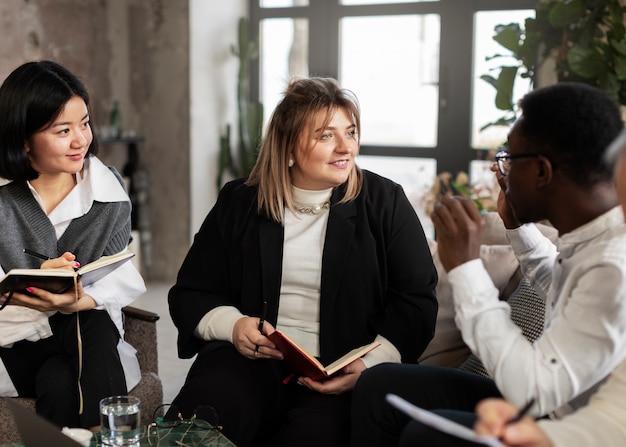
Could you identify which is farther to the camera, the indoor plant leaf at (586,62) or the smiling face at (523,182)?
the indoor plant leaf at (586,62)

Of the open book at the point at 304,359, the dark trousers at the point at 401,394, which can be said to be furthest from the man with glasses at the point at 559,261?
the open book at the point at 304,359

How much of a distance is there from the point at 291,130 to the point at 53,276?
774 mm

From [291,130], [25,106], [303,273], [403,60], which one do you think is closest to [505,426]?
[303,273]

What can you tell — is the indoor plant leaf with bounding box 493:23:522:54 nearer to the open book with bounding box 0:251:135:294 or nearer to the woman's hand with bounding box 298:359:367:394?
the woman's hand with bounding box 298:359:367:394

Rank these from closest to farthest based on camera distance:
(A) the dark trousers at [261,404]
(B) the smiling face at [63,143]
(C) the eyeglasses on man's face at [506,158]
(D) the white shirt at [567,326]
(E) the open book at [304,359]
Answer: (D) the white shirt at [567,326] → (C) the eyeglasses on man's face at [506,158] → (E) the open book at [304,359] → (A) the dark trousers at [261,404] → (B) the smiling face at [63,143]

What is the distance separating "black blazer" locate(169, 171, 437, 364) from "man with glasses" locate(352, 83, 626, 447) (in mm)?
578

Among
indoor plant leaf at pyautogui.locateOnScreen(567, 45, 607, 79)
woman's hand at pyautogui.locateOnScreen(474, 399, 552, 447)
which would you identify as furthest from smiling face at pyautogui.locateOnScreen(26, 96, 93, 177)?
indoor plant leaf at pyautogui.locateOnScreen(567, 45, 607, 79)

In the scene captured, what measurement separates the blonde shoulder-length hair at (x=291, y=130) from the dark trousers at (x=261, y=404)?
45 centimetres

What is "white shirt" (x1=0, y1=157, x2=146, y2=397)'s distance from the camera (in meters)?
2.19

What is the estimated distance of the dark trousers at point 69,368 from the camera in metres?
2.12

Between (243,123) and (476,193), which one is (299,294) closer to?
(476,193)

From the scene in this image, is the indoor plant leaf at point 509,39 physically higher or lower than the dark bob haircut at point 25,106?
higher

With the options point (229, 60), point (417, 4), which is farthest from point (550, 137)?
→ point (229, 60)

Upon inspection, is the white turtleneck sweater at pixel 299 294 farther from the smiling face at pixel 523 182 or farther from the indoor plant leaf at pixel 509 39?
the indoor plant leaf at pixel 509 39
